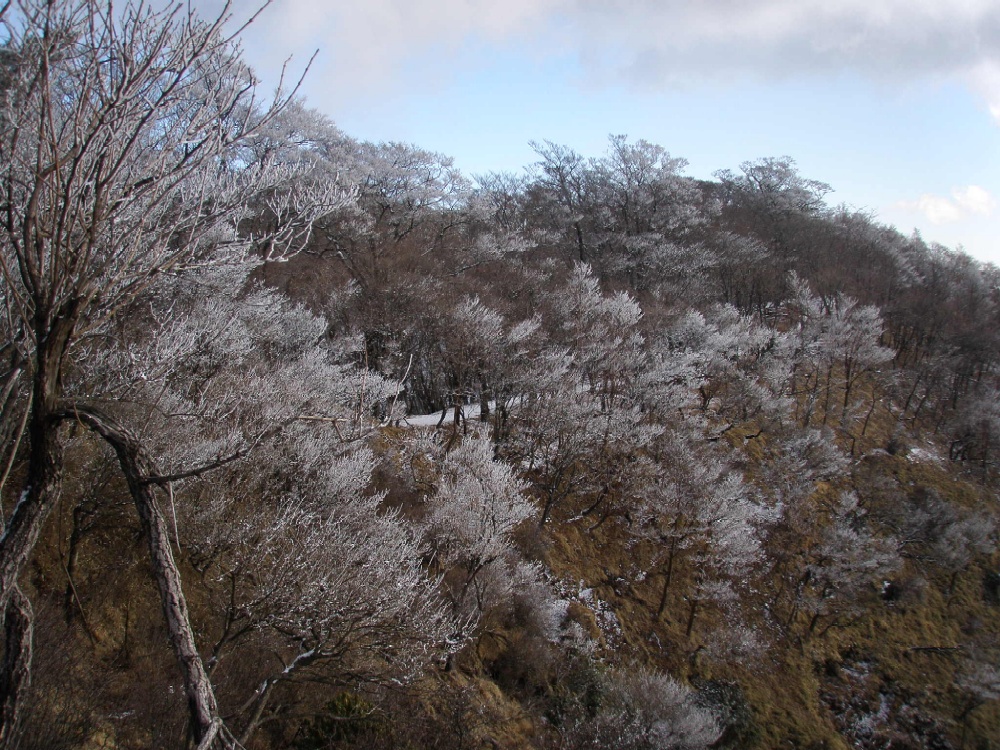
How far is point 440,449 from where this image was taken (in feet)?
53.0

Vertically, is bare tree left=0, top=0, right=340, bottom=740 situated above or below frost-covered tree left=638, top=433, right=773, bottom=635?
above

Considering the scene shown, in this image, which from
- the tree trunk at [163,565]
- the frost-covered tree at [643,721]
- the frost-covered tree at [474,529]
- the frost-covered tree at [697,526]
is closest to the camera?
the tree trunk at [163,565]

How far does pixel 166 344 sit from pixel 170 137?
5.74m

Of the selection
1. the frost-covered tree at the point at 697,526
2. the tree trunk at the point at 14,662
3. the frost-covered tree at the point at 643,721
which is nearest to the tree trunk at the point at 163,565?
the tree trunk at the point at 14,662

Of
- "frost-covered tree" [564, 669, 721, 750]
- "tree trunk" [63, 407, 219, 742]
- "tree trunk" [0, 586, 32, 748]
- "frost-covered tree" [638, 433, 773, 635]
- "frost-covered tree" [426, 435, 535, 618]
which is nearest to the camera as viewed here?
"tree trunk" [63, 407, 219, 742]

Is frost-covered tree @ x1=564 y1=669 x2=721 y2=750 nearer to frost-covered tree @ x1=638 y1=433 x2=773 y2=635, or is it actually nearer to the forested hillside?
the forested hillside

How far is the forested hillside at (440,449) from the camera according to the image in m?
2.46

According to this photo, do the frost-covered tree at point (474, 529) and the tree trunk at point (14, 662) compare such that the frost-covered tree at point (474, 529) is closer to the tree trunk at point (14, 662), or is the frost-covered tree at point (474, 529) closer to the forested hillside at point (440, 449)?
the forested hillside at point (440, 449)

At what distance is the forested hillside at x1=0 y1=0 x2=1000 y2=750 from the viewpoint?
8.06 feet

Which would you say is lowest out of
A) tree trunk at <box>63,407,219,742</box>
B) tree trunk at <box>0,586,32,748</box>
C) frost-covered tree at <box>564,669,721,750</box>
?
frost-covered tree at <box>564,669,721,750</box>

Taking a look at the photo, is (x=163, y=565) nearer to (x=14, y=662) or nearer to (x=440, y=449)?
(x=14, y=662)

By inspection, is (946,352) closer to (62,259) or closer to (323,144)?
(323,144)

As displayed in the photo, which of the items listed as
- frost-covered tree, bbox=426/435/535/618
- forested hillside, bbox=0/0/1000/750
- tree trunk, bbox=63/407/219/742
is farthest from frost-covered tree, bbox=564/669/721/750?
tree trunk, bbox=63/407/219/742

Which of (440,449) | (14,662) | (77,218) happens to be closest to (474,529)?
(440,449)
